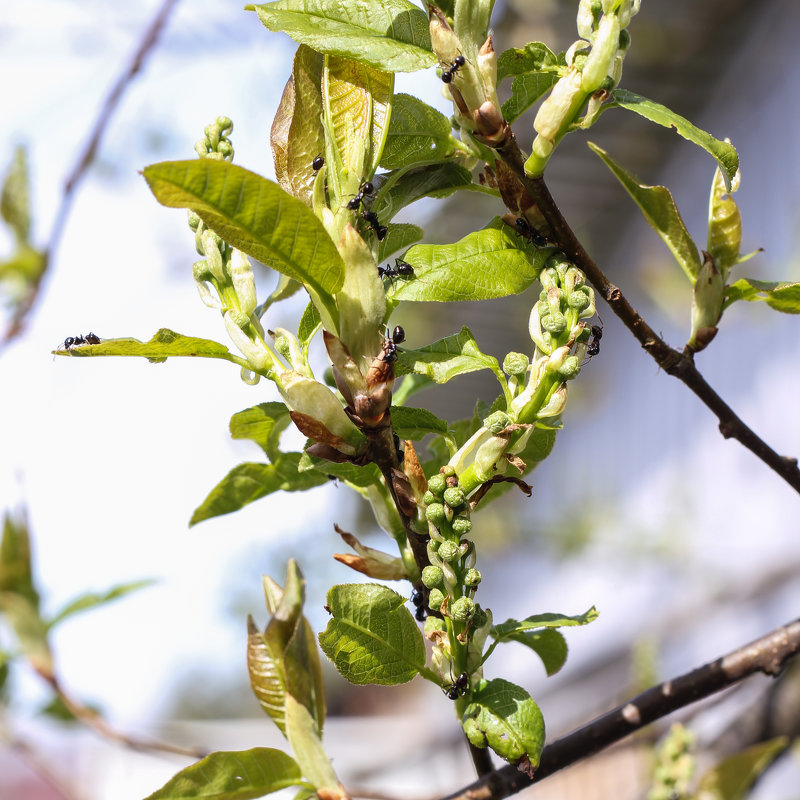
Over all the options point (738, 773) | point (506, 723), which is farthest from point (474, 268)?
point (738, 773)

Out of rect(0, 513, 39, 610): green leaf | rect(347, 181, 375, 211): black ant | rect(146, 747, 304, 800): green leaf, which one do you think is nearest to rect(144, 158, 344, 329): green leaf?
rect(347, 181, 375, 211): black ant

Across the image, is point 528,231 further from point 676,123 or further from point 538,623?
point 538,623

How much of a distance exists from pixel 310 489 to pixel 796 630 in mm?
370

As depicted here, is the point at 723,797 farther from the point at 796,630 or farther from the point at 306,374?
the point at 306,374

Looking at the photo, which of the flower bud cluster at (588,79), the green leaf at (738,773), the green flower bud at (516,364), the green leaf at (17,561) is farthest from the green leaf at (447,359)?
the green leaf at (17,561)

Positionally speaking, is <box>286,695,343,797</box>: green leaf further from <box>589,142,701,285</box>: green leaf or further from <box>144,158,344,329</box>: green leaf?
<box>589,142,701,285</box>: green leaf

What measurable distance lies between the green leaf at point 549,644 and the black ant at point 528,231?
26 centimetres

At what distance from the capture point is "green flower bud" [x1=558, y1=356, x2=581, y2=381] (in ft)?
1.45

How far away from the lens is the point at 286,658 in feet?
1.57

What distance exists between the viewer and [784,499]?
10.1 ft

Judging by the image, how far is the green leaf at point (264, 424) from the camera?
0.55 metres

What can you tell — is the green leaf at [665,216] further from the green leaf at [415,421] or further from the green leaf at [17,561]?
the green leaf at [17,561]

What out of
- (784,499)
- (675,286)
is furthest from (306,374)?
(784,499)

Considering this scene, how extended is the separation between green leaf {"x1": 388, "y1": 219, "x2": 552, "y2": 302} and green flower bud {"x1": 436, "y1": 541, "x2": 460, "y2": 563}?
14 cm
